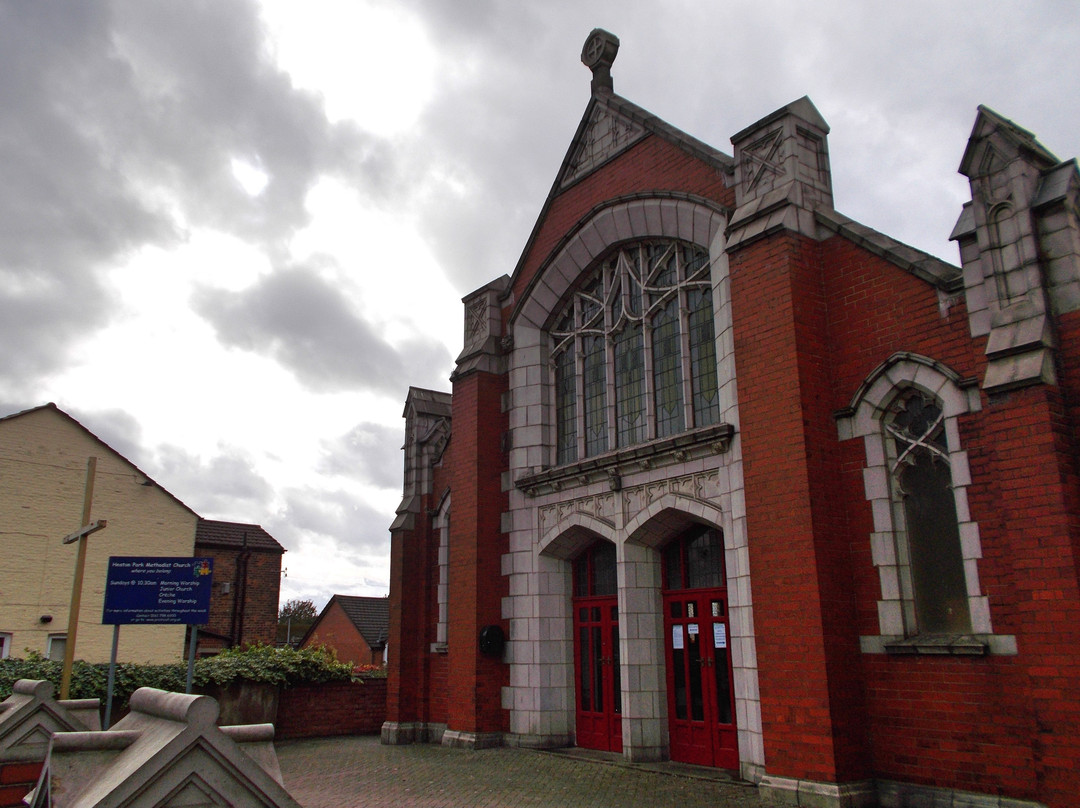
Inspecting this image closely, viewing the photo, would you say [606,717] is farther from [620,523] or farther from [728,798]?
[728,798]

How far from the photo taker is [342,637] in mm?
38688

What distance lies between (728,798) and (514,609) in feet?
19.8

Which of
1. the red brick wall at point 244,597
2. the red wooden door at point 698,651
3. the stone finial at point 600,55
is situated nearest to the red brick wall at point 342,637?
the red brick wall at point 244,597

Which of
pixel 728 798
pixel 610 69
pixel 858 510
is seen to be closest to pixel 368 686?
pixel 728 798

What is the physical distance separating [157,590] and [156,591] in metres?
0.02

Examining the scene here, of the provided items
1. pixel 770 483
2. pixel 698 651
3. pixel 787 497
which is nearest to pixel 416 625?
pixel 698 651

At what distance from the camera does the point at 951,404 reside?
29.5 ft

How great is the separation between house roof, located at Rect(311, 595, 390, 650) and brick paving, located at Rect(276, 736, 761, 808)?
23.0 meters

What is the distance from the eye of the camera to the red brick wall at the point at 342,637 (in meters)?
37.0

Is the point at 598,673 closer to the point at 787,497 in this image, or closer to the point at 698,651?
the point at 698,651

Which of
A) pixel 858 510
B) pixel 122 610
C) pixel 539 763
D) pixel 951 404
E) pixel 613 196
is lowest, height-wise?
pixel 539 763

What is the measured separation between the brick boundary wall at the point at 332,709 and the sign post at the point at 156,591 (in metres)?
6.73

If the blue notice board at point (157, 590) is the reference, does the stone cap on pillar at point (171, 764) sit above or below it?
below

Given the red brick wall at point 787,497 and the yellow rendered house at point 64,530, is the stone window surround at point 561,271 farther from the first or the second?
the yellow rendered house at point 64,530
